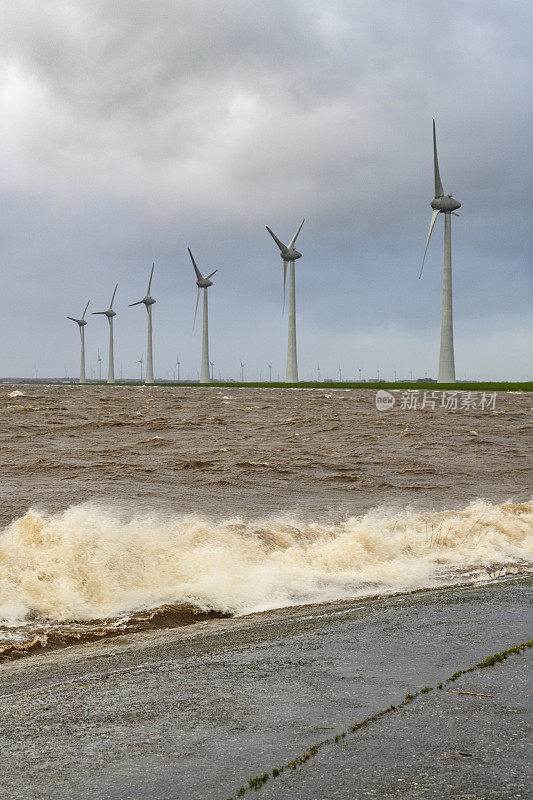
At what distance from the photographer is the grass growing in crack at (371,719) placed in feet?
12.2

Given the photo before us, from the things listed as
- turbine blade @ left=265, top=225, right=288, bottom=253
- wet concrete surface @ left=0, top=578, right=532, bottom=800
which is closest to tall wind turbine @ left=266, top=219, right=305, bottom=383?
turbine blade @ left=265, top=225, right=288, bottom=253

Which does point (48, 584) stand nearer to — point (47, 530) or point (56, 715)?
point (47, 530)

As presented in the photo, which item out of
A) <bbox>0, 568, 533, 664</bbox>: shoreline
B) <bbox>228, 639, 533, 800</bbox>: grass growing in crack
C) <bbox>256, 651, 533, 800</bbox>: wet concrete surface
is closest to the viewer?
<bbox>256, 651, 533, 800</bbox>: wet concrete surface

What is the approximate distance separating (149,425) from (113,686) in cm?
3498

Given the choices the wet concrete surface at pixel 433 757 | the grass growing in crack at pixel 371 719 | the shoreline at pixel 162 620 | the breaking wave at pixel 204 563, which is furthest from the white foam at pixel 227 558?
the wet concrete surface at pixel 433 757

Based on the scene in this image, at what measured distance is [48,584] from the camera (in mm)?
10594

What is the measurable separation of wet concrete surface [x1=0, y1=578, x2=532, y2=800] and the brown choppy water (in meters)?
2.53

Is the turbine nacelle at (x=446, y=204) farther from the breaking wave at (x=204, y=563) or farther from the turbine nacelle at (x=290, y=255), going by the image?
the breaking wave at (x=204, y=563)

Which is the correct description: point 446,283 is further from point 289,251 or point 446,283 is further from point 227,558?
point 227,558

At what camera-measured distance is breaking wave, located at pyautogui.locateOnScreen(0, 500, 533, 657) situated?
9500 mm

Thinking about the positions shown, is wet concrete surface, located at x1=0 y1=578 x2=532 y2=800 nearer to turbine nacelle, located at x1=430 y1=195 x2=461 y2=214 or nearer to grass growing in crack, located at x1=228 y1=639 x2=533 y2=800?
grass growing in crack, located at x1=228 y1=639 x2=533 y2=800

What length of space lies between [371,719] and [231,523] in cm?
1099

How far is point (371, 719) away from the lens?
14.6 ft

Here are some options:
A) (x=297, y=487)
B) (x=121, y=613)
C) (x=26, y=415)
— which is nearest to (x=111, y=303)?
(x=26, y=415)
